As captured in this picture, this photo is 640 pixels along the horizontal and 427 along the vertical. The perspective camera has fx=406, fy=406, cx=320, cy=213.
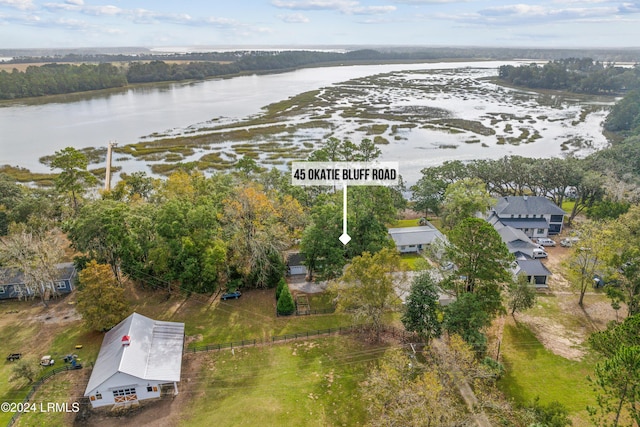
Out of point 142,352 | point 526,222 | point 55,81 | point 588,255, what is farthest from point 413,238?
point 55,81

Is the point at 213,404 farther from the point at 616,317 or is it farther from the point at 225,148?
the point at 225,148

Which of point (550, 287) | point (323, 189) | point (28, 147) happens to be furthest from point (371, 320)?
point (28, 147)

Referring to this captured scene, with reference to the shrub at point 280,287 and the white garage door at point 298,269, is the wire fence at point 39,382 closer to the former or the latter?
the shrub at point 280,287

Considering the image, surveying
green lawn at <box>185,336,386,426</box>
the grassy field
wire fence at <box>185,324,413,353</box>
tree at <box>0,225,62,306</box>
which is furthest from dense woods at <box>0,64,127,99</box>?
green lawn at <box>185,336,386,426</box>

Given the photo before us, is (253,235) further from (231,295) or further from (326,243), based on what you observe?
(326,243)

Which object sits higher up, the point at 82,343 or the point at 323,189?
the point at 323,189
